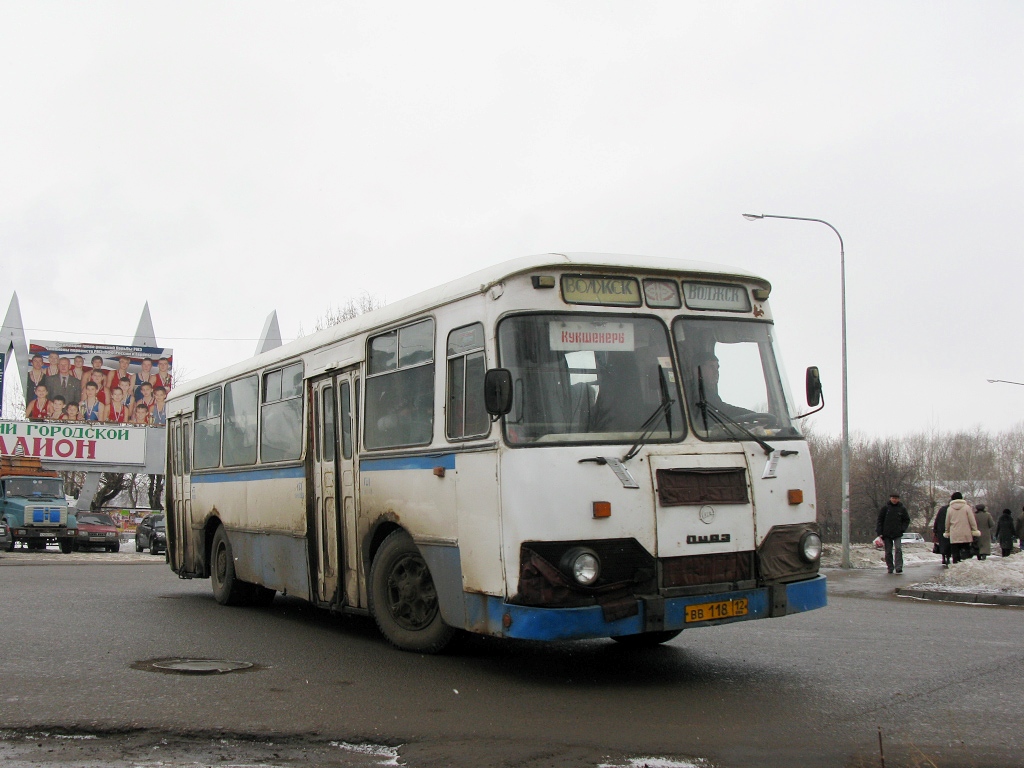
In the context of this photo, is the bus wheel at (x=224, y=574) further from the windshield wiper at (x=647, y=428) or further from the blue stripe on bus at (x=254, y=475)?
the windshield wiper at (x=647, y=428)

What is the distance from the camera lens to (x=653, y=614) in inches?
290

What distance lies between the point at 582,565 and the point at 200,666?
128 inches

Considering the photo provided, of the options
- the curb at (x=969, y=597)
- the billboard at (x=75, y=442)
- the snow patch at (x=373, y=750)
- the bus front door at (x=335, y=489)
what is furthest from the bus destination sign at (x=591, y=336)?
the billboard at (x=75, y=442)

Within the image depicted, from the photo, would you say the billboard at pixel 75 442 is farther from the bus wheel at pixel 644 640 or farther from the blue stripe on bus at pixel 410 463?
the bus wheel at pixel 644 640

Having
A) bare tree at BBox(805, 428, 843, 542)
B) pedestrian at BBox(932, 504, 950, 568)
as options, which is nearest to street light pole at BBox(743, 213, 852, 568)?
pedestrian at BBox(932, 504, 950, 568)

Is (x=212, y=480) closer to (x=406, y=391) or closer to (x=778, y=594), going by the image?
(x=406, y=391)

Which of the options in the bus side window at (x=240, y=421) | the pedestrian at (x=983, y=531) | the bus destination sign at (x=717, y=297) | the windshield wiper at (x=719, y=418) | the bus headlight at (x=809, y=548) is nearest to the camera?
the windshield wiper at (x=719, y=418)

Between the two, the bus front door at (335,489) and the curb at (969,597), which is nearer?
the bus front door at (335,489)

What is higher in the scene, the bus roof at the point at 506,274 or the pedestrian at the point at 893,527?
the bus roof at the point at 506,274

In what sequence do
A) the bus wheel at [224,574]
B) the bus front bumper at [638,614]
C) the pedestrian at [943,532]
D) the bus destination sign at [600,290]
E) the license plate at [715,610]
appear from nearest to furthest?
the bus front bumper at [638,614]
the license plate at [715,610]
the bus destination sign at [600,290]
the bus wheel at [224,574]
the pedestrian at [943,532]

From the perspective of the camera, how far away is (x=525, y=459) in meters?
7.40

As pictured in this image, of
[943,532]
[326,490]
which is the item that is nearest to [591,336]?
[326,490]

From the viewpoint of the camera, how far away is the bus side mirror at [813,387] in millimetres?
8930

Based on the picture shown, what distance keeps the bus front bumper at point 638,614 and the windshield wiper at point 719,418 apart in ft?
3.35
